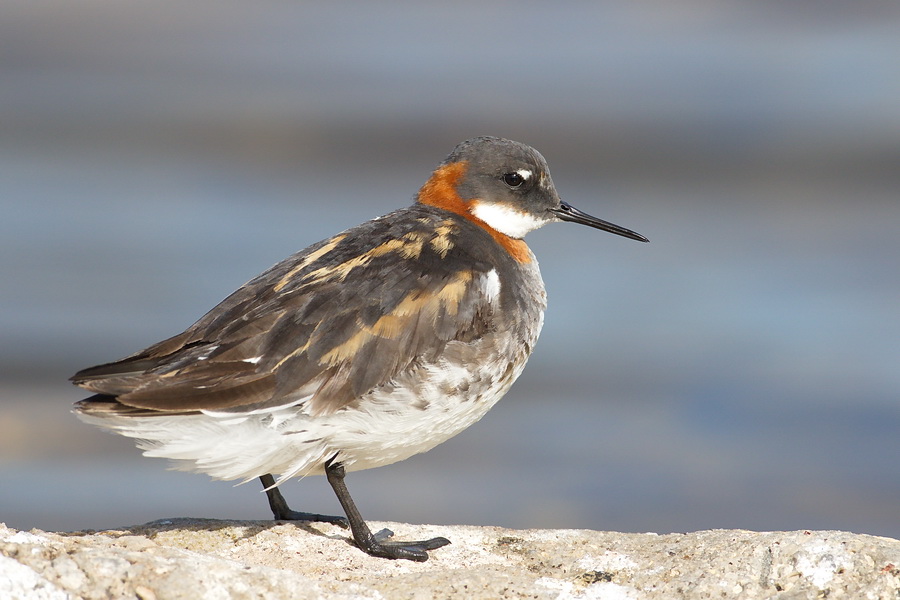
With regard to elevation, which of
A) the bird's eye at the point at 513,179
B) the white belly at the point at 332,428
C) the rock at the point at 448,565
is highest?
the bird's eye at the point at 513,179

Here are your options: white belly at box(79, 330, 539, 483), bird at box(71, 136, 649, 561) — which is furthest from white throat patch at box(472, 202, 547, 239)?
white belly at box(79, 330, 539, 483)

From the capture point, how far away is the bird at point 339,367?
509cm

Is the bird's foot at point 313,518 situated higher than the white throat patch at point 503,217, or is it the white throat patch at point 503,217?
the white throat patch at point 503,217

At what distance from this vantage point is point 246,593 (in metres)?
4.11

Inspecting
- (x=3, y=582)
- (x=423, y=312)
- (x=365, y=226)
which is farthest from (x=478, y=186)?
(x=3, y=582)

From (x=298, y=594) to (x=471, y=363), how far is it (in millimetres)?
1734

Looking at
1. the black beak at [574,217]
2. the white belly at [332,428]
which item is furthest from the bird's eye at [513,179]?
the white belly at [332,428]

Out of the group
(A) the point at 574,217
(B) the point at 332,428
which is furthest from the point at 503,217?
(B) the point at 332,428

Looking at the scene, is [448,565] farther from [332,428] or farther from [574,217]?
[574,217]

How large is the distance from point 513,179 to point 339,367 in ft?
6.65

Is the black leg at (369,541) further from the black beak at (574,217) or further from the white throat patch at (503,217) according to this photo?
the black beak at (574,217)

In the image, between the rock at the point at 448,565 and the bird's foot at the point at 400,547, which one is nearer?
the rock at the point at 448,565

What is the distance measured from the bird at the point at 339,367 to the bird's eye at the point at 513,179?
696 mm

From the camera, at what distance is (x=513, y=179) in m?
6.86
